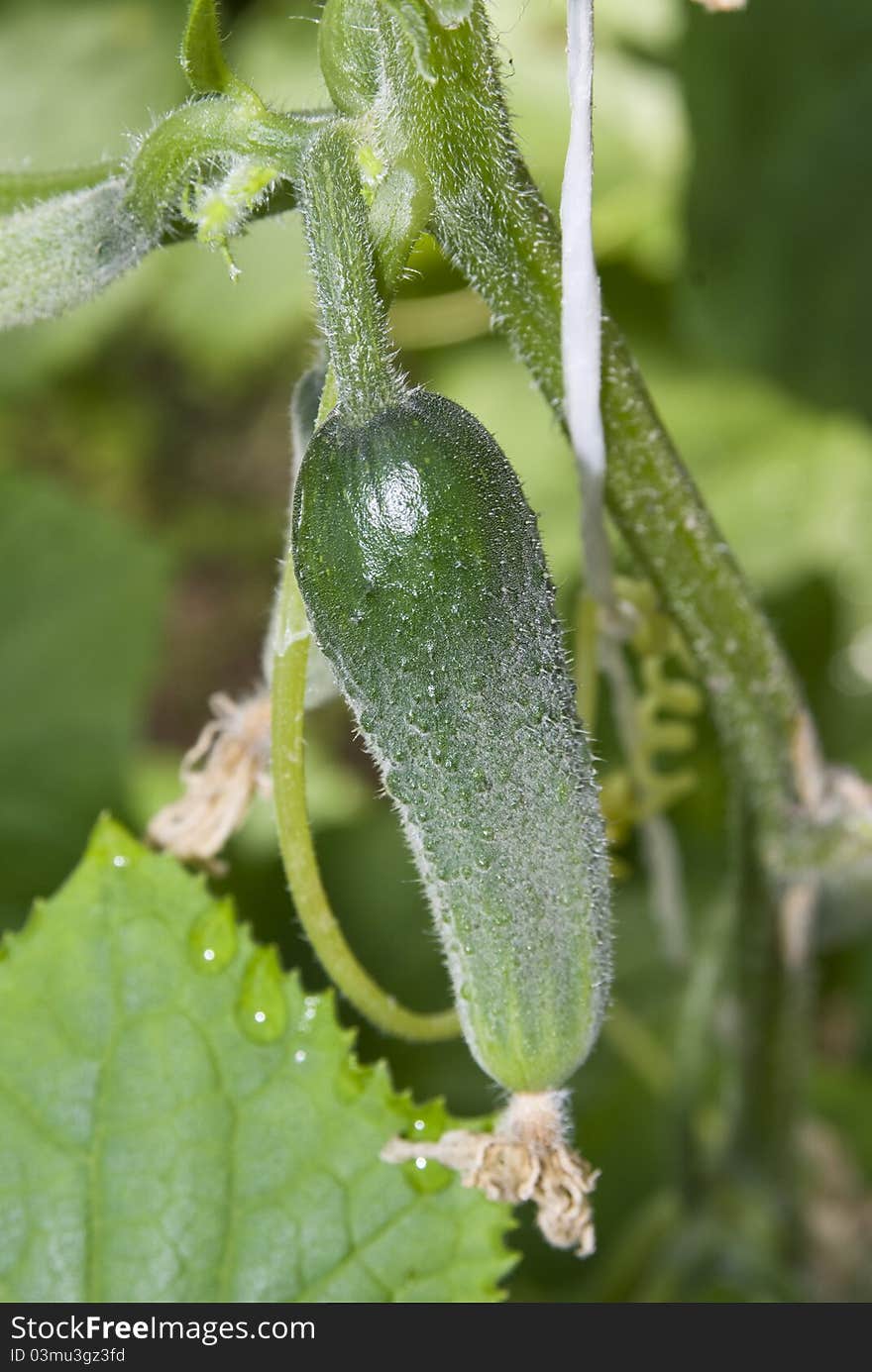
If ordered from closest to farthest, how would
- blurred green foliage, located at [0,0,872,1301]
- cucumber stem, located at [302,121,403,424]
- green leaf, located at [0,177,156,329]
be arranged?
cucumber stem, located at [302,121,403,424]
green leaf, located at [0,177,156,329]
blurred green foliage, located at [0,0,872,1301]

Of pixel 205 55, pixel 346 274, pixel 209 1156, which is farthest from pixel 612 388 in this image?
pixel 209 1156

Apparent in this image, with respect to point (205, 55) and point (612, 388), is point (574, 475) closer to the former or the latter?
point (612, 388)

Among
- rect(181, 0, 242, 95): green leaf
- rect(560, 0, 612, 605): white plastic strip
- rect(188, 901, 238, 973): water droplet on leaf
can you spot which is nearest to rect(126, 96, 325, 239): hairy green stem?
rect(181, 0, 242, 95): green leaf

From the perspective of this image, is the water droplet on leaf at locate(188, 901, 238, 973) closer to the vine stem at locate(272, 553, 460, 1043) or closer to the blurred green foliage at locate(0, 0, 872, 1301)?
the vine stem at locate(272, 553, 460, 1043)

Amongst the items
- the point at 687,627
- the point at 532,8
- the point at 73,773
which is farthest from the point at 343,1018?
the point at 532,8

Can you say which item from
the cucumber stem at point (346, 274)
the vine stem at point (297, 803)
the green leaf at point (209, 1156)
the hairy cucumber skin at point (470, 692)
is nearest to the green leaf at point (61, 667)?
the green leaf at point (209, 1156)

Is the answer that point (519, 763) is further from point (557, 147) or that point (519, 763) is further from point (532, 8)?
point (532, 8)
